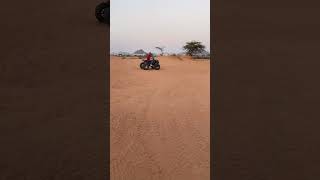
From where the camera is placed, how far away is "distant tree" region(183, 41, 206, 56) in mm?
31297

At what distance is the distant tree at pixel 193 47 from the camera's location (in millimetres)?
31297

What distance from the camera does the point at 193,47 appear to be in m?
31.4

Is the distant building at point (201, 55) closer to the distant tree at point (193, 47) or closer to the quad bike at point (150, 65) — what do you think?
the distant tree at point (193, 47)
